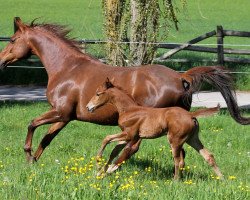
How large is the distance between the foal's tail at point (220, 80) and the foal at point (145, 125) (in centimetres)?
119

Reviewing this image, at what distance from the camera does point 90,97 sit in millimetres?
11211

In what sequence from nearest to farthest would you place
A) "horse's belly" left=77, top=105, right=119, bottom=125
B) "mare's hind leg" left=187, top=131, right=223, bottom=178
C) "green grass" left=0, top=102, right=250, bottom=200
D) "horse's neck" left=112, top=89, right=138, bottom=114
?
"green grass" left=0, top=102, right=250, bottom=200 → "mare's hind leg" left=187, top=131, right=223, bottom=178 → "horse's neck" left=112, top=89, right=138, bottom=114 → "horse's belly" left=77, top=105, right=119, bottom=125

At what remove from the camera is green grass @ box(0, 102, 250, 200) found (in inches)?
317

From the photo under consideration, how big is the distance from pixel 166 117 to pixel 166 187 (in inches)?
50.8

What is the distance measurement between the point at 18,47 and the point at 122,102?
2.62 meters

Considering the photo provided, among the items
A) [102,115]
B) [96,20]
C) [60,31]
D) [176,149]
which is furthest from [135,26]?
[96,20]

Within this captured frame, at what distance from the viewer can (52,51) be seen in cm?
1198

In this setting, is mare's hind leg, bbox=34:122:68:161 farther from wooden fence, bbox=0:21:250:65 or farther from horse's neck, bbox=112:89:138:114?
wooden fence, bbox=0:21:250:65

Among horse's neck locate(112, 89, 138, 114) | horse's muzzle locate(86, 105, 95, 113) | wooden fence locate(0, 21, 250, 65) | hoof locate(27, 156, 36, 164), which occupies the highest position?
horse's neck locate(112, 89, 138, 114)

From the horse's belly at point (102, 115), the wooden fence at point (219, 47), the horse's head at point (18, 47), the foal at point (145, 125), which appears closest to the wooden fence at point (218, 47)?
the wooden fence at point (219, 47)

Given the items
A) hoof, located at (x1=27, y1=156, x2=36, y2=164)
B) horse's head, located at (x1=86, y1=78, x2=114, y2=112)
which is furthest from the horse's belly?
hoof, located at (x1=27, y1=156, x2=36, y2=164)

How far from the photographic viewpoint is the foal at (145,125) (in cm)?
973

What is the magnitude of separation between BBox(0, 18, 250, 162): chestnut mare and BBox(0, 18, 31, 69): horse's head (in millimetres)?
Result: 199

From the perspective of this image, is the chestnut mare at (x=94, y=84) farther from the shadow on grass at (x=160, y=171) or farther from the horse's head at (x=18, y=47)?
the shadow on grass at (x=160, y=171)
